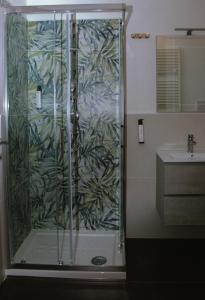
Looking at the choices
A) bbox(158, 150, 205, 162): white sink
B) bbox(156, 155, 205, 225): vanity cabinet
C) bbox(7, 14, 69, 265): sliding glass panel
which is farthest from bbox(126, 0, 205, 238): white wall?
bbox(7, 14, 69, 265): sliding glass panel

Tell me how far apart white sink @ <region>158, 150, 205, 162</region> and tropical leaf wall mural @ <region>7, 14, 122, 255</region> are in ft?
1.48

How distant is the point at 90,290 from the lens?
91.2 inches

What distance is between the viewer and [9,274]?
2.49 meters

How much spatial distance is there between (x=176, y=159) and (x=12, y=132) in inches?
55.6

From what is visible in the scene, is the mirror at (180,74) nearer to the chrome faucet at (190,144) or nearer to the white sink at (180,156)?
the chrome faucet at (190,144)

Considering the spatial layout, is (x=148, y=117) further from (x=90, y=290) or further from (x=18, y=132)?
(x=90, y=290)

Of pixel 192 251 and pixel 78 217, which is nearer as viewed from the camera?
pixel 192 251

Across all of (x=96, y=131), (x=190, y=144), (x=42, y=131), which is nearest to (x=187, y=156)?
(x=190, y=144)

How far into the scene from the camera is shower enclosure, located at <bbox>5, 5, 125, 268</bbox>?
2.86 meters

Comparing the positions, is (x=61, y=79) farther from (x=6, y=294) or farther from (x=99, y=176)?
(x=6, y=294)

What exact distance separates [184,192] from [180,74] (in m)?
1.14

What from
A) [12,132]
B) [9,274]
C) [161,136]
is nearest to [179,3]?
[161,136]

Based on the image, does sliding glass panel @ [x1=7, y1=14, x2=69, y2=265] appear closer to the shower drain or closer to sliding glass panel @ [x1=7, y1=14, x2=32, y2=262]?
sliding glass panel @ [x1=7, y1=14, x2=32, y2=262]

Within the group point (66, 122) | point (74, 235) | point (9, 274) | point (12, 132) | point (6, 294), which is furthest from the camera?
point (74, 235)
